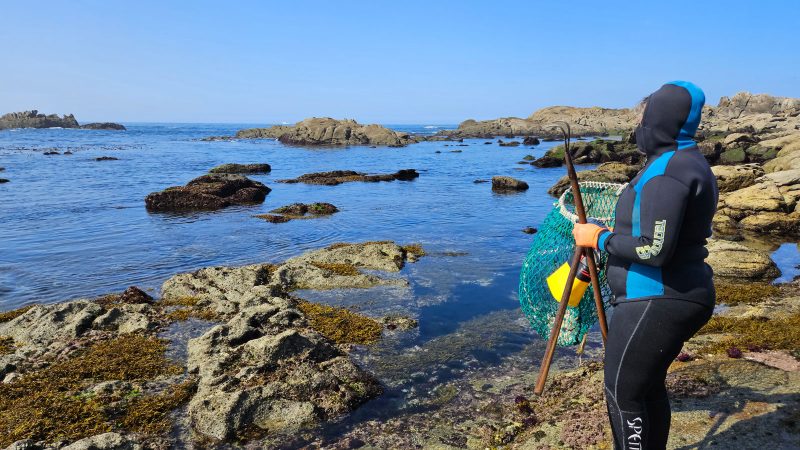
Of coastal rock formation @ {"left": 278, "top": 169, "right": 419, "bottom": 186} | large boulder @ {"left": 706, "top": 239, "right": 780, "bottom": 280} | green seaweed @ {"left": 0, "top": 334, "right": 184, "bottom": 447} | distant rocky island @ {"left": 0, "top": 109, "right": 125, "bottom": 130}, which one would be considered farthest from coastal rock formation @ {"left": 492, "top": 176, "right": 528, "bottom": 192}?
distant rocky island @ {"left": 0, "top": 109, "right": 125, "bottom": 130}

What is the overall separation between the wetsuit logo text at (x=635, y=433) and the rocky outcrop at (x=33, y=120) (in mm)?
171206

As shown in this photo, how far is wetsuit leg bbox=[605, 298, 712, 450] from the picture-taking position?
136 inches

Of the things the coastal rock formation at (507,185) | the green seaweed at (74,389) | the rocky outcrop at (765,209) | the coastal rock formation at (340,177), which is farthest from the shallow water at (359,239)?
the rocky outcrop at (765,209)

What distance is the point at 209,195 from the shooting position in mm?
26094

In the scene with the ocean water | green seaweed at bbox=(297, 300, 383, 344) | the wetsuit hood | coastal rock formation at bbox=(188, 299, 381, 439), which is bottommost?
the ocean water

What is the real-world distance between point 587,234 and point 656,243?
0.65 m

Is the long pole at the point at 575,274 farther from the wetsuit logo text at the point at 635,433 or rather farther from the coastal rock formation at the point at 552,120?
the coastal rock formation at the point at 552,120

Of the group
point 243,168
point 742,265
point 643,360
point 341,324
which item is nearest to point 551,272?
point 643,360

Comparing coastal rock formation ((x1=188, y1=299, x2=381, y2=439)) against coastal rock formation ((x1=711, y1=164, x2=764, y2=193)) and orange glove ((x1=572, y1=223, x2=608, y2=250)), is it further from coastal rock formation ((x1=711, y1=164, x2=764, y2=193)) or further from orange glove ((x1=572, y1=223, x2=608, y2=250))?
coastal rock formation ((x1=711, y1=164, x2=764, y2=193))

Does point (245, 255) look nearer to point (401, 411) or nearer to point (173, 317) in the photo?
point (173, 317)

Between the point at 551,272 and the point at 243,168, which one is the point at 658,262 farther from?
the point at 243,168

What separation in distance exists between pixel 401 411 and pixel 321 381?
3.90 feet

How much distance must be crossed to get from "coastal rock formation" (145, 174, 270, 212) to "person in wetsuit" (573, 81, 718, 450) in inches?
946

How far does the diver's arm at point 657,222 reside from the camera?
3203 mm
